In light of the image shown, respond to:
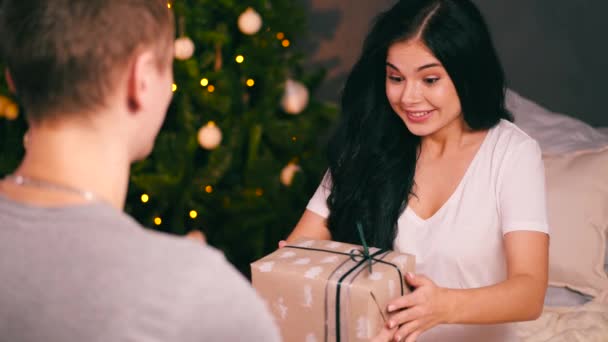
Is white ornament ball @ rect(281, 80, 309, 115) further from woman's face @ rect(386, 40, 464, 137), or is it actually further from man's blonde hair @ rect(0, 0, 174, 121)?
man's blonde hair @ rect(0, 0, 174, 121)

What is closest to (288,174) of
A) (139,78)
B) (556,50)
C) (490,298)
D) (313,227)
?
(313,227)

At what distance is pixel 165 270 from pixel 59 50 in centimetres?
26

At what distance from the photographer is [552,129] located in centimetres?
211

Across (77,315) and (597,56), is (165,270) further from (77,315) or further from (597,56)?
(597,56)

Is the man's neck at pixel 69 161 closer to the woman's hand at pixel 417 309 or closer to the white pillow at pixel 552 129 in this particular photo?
the woman's hand at pixel 417 309

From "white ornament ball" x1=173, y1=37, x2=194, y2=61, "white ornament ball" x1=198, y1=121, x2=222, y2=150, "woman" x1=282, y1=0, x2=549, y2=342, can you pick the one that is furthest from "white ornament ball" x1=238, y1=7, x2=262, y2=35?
"woman" x1=282, y1=0, x2=549, y2=342

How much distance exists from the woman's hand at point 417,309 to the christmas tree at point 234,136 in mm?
1201

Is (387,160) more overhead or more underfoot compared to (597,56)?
more underfoot

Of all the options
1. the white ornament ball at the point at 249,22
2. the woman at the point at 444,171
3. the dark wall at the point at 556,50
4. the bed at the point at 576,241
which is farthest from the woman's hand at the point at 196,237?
the dark wall at the point at 556,50

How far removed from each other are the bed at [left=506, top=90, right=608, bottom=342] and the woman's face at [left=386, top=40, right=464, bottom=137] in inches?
22.2

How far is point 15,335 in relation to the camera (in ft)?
2.14

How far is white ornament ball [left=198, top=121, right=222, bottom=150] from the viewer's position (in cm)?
223

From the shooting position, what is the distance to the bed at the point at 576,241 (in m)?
1.81

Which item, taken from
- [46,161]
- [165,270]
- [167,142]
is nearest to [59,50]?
[46,161]
